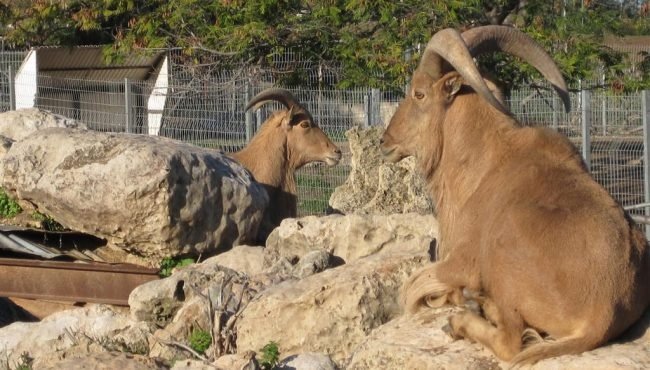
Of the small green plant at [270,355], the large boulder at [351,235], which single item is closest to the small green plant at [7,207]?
the large boulder at [351,235]

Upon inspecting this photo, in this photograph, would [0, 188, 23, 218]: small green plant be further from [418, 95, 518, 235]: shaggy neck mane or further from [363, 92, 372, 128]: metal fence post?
[363, 92, 372, 128]: metal fence post

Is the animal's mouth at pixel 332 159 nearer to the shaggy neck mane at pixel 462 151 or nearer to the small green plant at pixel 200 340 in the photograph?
the small green plant at pixel 200 340

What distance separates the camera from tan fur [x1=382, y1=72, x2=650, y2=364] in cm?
596

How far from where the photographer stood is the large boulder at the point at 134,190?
33.2 feet

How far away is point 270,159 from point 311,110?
2.74 meters

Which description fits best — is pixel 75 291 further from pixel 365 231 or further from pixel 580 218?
pixel 580 218

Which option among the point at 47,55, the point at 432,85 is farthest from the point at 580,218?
the point at 47,55

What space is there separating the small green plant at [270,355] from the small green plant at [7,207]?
14.5 ft

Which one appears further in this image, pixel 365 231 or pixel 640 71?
pixel 640 71

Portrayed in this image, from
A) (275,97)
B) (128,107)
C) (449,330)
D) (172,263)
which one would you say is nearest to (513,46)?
(449,330)

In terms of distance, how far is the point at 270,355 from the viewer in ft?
25.1

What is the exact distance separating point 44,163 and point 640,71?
10.3 meters

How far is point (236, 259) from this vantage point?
9.70m

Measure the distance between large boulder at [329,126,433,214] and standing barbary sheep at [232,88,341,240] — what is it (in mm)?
923
